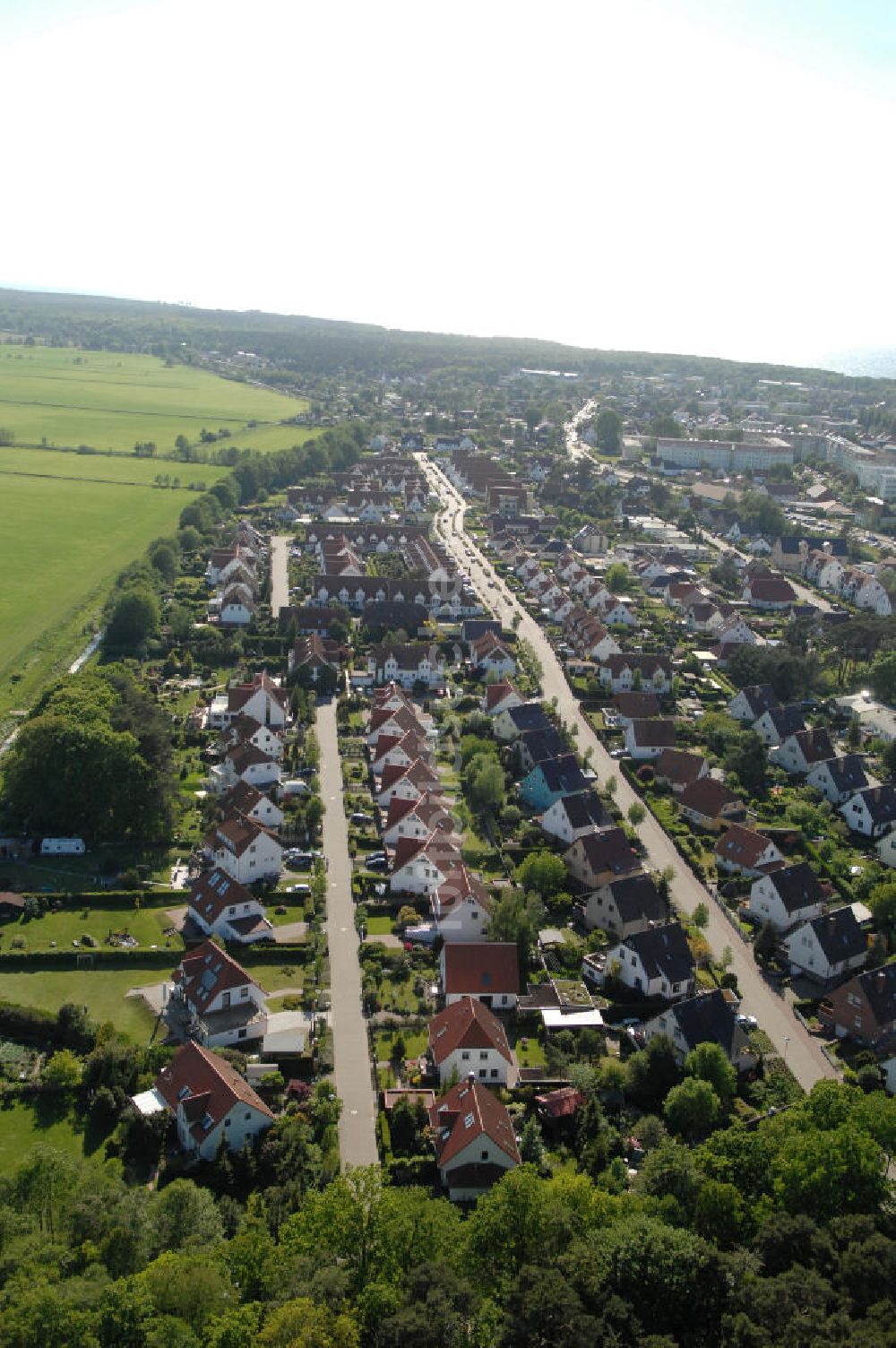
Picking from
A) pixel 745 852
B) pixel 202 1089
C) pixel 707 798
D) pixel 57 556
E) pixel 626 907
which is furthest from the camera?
pixel 57 556

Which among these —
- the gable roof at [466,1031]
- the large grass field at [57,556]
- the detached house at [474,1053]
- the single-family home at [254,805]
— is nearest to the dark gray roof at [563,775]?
the single-family home at [254,805]

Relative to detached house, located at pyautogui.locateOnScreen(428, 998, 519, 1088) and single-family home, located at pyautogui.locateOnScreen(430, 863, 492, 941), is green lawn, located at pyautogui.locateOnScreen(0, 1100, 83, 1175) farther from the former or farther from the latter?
single-family home, located at pyautogui.locateOnScreen(430, 863, 492, 941)

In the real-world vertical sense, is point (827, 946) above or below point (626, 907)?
below

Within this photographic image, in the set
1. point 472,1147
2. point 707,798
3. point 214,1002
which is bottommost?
point 214,1002

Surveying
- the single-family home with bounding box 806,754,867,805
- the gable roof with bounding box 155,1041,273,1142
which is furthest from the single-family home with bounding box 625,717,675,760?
the gable roof with bounding box 155,1041,273,1142

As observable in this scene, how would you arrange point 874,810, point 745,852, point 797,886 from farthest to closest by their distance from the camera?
1. point 874,810
2. point 745,852
3. point 797,886

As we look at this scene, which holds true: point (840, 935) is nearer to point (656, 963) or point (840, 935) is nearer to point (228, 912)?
point (656, 963)

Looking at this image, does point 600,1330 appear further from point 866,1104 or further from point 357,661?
point 357,661

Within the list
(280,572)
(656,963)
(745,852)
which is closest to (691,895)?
(745,852)
